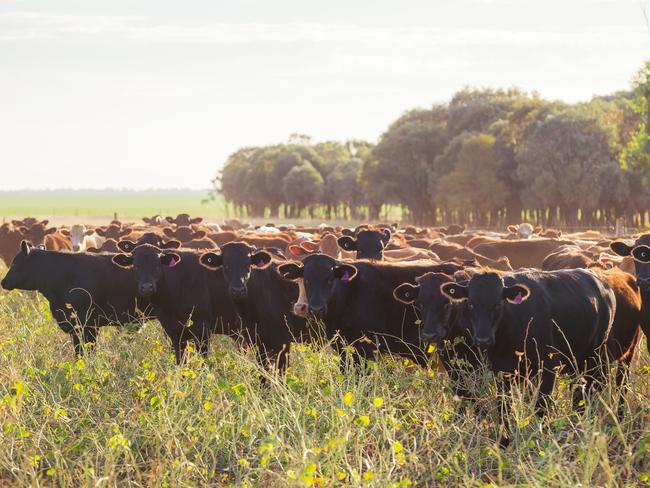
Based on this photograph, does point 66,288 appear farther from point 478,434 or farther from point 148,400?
point 478,434

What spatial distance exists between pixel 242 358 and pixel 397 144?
187 feet

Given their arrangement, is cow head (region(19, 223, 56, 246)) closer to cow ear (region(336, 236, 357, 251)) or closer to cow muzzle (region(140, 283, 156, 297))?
cow ear (region(336, 236, 357, 251))

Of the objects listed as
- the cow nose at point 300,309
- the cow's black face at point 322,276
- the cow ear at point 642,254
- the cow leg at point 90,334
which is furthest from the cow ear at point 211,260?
the cow ear at point 642,254

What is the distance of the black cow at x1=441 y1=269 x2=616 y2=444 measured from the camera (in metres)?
7.36

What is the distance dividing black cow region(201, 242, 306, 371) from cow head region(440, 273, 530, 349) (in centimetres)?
252

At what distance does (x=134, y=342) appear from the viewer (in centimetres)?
1036

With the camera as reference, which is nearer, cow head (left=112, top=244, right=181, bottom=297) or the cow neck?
cow head (left=112, top=244, right=181, bottom=297)

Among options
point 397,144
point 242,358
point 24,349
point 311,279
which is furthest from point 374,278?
point 397,144

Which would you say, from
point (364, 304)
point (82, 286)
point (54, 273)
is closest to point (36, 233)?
point (54, 273)

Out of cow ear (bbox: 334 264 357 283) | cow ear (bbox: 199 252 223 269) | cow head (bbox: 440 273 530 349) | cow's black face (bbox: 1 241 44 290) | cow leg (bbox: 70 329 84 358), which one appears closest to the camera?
cow head (bbox: 440 273 530 349)

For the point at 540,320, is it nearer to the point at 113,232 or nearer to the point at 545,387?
the point at 545,387

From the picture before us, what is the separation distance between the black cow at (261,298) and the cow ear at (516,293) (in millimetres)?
2742

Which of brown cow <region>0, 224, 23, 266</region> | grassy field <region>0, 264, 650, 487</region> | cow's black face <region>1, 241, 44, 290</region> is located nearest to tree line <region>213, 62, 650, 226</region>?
brown cow <region>0, 224, 23, 266</region>

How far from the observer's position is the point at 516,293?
7.34 m
